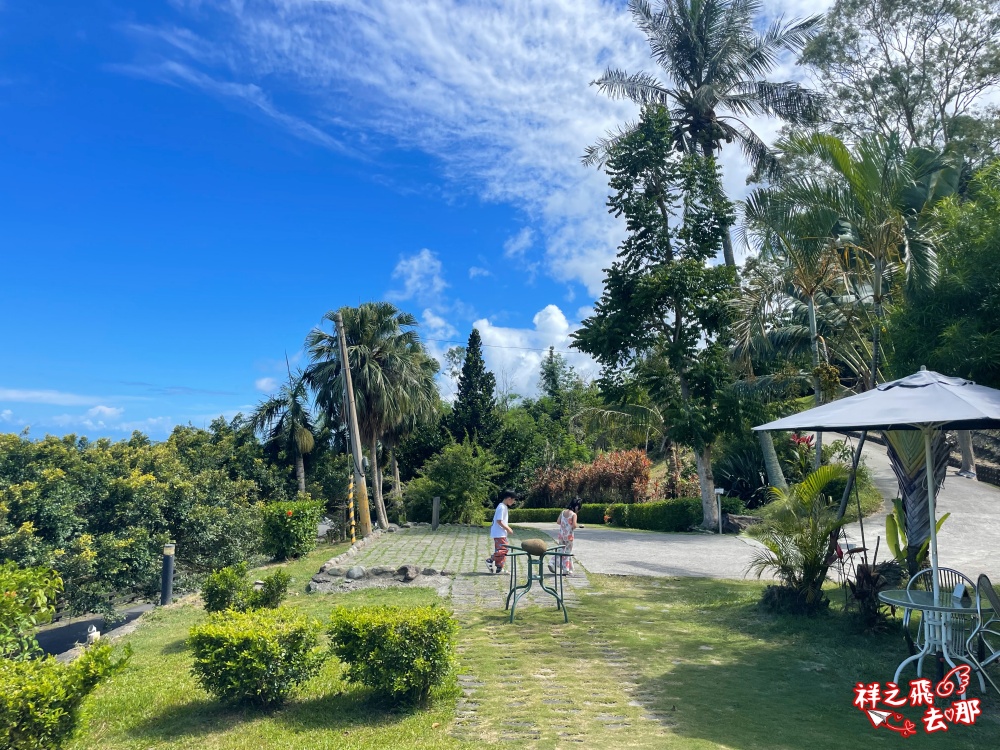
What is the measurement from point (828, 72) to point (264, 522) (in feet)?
91.1

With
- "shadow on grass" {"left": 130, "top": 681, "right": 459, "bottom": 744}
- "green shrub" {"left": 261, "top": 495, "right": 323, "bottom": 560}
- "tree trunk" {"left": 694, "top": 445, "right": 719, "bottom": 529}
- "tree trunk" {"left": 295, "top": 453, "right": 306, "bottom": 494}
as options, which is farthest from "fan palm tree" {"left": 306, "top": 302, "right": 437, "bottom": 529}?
"shadow on grass" {"left": 130, "top": 681, "right": 459, "bottom": 744}

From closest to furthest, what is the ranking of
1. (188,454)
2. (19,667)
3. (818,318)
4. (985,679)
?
(19,667) → (985,679) → (818,318) → (188,454)


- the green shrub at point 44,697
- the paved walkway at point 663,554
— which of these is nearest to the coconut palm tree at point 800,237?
the paved walkway at point 663,554

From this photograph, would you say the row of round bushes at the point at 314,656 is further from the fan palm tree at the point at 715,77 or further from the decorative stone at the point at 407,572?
the fan palm tree at the point at 715,77

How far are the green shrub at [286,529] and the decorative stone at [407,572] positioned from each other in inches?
196

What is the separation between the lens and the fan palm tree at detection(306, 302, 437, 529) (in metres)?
22.8

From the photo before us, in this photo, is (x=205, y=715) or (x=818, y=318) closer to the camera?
(x=205, y=715)

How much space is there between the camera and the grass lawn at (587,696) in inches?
175

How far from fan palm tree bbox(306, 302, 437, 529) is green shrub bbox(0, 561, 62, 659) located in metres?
17.6

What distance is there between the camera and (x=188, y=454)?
68.8 feet

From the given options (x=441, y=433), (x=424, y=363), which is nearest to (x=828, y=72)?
(x=424, y=363)

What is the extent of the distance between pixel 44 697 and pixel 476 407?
3016 cm

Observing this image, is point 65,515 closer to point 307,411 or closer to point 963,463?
point 307,411

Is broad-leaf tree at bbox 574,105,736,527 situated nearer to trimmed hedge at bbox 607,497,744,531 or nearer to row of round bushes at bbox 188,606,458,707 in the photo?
trimmed hedge at bbox 607,497,744,531
